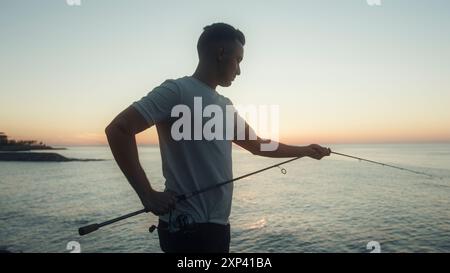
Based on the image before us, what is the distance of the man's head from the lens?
2.59 metres

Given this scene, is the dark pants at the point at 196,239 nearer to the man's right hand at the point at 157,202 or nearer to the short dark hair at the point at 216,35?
the man's right hand at the point at 157,202

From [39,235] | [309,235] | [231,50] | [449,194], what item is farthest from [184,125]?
[449,194]

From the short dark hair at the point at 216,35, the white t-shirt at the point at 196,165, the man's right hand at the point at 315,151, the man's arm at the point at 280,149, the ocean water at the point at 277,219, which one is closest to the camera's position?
the white t-shirt at the point at 196,165

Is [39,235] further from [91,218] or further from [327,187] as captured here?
[327,187]

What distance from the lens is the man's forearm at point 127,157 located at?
209 centimetres

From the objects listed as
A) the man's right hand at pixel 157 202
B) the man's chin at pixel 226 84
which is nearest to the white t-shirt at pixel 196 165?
the man's chin at pixel 226 84

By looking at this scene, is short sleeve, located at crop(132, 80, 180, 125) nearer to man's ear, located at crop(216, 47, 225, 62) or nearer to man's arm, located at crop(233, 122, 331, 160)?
man's ear, located at crop(216, 47, 225, 62)

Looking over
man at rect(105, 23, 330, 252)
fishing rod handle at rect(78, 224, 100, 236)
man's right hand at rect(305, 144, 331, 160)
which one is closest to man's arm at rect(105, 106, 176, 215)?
man at rect(105, 23, 330, 252)

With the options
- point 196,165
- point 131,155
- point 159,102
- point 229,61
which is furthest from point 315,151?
point 131,155

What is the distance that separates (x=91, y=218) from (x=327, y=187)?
128 feet

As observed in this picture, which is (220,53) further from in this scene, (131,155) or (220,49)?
(131,155)

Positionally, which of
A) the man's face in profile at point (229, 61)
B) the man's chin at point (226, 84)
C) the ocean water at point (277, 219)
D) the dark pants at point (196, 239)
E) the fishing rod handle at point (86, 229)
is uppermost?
the man's face in profile at point (229, 61)

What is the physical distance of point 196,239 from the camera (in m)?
2.43

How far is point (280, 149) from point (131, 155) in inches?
65.7
